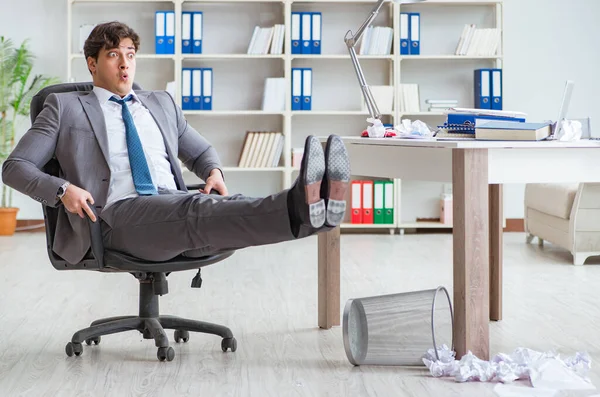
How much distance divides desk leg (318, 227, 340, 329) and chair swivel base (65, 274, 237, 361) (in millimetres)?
447

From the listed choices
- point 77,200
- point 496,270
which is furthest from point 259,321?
point 77,200

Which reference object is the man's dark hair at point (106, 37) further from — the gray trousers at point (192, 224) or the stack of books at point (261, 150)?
the stack of books at point (261, 150)

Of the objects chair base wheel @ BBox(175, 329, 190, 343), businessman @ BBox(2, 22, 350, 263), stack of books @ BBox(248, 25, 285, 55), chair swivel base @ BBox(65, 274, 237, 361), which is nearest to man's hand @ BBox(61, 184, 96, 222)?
businessman @ BBox(2, 22, 350, 263)

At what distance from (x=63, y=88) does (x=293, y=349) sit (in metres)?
1.12

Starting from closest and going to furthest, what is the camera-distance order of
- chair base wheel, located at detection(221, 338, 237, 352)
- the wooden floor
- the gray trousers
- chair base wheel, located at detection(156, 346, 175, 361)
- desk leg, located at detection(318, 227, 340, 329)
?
the gray trousers
the wooden floor
chair base wheel, located at detection(156, 346, 175, 361)
chair base wheel, located at detection(221, 338, 237, 352)
desk leg, located at detection(318, 227, 340, 329)

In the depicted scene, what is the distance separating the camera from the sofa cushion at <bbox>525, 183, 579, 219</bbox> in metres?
4.77

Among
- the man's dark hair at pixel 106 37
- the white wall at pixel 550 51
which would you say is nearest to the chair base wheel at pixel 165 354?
the man's dark hair at pixel 106 37

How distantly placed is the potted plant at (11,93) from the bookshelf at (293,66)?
1.03ft

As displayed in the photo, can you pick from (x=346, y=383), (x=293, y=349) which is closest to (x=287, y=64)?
(x=293, y=349)

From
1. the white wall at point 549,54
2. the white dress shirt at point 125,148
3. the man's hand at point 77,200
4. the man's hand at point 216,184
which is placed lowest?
the man's hand at point 77,200

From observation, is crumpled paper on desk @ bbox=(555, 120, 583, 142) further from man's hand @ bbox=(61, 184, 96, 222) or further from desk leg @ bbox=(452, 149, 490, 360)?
man's hand @ bbox=(61, 184, 96, 222)

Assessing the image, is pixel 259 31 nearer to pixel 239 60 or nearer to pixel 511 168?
pixel 239 60

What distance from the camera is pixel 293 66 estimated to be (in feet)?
20.7

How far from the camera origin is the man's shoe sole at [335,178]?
2182 mm
